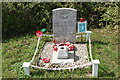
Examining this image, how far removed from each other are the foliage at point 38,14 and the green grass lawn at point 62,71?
51 centimetres

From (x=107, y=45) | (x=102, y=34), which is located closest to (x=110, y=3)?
(x=102, y=34)

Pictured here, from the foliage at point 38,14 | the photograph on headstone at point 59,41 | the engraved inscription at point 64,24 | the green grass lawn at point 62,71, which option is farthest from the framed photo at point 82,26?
the foliage at point 38,14

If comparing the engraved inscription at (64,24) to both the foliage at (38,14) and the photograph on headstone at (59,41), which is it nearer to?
the photograph on headstone at (59,41)

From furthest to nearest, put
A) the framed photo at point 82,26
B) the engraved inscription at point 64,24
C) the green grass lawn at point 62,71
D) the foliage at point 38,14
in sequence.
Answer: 1. the foliage at point 38,14
2. the framed photo at point 82,26
3. the engraved inscription at point 64,24
4. the green grass lawn at point 62,71

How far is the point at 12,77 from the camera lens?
6.79 meters

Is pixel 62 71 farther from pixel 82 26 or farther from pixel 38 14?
pixel 38 14

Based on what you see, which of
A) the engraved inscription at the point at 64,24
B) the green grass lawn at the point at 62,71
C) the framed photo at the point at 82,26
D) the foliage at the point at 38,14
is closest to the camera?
the green grass lawn at the point at 62,71

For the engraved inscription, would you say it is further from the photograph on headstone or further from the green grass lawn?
the green grass lawn

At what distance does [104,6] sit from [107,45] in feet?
6.84

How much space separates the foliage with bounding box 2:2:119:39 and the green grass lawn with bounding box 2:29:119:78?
0.51 m

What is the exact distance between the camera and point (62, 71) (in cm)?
695

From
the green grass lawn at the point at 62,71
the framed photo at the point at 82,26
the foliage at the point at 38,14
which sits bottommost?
the green grass lawn at the point at 62,71

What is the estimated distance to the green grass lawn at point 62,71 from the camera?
6.81 m

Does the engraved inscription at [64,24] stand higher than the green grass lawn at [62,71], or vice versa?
the engraved inscription at [64,24]
